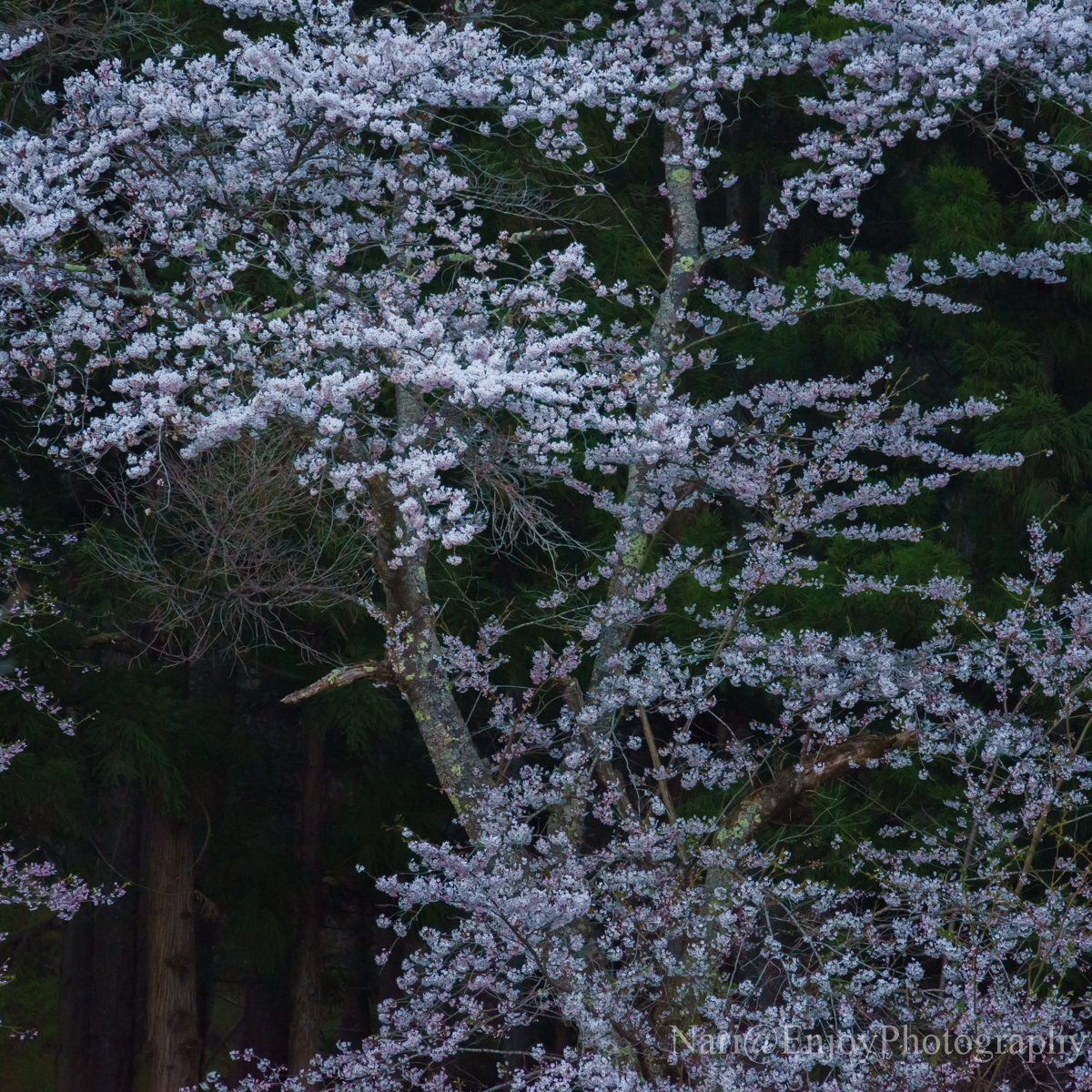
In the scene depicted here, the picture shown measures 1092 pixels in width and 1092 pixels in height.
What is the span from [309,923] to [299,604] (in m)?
2.98

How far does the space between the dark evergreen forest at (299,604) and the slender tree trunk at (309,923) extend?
0.02 metres

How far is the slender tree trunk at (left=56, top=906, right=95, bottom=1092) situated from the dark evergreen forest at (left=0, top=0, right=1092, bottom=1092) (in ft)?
0.10

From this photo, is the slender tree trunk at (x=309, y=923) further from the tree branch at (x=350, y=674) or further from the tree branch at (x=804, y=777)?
the tree branch at (x=804, y=777)

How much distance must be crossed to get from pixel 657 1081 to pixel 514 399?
304 cm

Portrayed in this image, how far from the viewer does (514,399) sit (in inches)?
232

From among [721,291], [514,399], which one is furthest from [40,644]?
[721,291]

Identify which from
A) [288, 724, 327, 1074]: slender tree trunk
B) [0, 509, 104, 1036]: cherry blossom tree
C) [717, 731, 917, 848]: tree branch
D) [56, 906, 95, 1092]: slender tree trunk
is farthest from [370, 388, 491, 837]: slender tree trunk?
[56, 906, 95, 1092]: slender tree trunk

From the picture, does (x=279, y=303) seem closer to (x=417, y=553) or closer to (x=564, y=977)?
(x=417, y=553)

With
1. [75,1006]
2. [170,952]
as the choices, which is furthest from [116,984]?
[170,952]

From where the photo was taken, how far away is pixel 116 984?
11078 millimetres

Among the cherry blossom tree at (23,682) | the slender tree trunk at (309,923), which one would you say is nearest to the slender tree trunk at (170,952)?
the slender tree trunk at (309,923)

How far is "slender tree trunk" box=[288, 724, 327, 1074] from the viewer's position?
33.6 ft

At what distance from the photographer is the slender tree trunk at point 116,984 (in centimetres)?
1086

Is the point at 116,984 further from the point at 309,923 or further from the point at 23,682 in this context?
the point at 23,682
